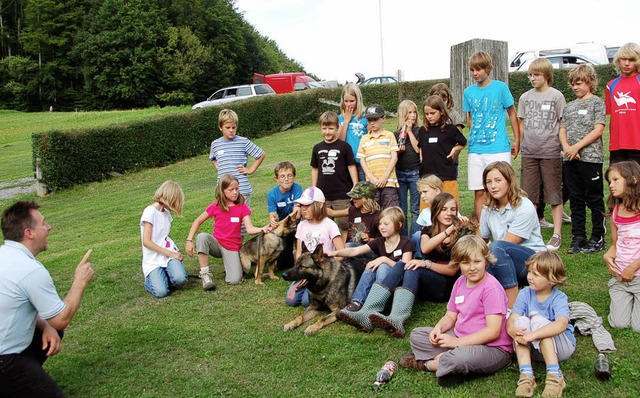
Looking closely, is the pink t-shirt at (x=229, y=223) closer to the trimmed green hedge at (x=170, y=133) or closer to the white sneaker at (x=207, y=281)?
the white sneaker at (x=207, y=281)

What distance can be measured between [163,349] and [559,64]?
2518 centimetres

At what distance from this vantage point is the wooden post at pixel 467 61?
915cm

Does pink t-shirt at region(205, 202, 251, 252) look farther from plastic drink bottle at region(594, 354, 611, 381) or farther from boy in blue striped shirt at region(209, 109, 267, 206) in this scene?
plastic drink bottle at region(594, 354, 611, 381)

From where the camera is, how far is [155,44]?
4906cm

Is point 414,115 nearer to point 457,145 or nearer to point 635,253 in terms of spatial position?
point 457,145

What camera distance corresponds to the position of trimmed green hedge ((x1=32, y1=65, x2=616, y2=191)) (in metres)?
15.9

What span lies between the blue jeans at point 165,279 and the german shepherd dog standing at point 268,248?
2.42ft

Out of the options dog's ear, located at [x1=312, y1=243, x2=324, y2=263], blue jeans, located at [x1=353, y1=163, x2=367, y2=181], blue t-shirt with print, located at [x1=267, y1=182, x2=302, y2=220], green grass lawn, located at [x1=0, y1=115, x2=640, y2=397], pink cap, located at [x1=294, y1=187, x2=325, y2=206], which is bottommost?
green grass lawn, located at [x1=0, y1=115, x2=640, y2=397]

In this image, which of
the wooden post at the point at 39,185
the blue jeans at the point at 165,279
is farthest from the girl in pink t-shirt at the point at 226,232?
the wooden post at the point at 39,185

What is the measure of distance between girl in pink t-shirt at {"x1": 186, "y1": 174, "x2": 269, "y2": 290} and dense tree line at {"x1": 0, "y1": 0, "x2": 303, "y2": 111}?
42182mm

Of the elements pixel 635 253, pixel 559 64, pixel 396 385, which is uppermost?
pixel 559 64

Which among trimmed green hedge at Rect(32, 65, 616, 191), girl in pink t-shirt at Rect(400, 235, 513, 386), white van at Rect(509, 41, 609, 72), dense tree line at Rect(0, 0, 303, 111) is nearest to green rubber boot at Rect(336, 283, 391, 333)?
girl in pink t-shirt at Rect(400, 235, 513, 386)

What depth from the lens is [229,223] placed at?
7344mm

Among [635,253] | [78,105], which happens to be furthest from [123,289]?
[78,105]
